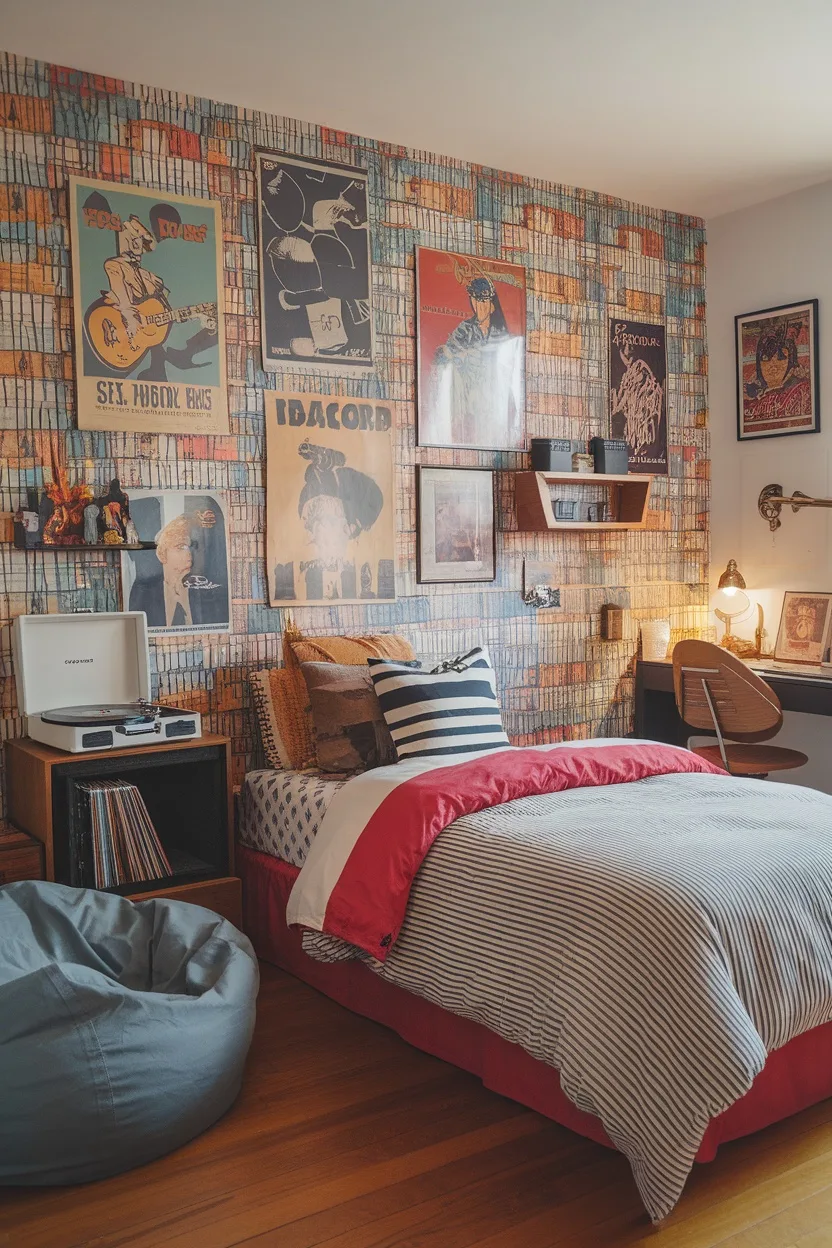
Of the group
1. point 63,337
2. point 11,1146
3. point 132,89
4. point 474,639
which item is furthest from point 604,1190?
point 132,89

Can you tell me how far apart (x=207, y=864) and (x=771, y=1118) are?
1790 millimetres

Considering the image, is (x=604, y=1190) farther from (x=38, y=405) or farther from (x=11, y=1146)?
(x=38, y=405)

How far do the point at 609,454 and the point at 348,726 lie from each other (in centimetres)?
184

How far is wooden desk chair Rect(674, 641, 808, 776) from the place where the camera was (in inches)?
159

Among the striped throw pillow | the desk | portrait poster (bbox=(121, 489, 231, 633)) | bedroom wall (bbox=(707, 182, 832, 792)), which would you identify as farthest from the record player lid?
bedroom wall (bbox=(707, 182, 832, 792))

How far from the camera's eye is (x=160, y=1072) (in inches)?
90.0

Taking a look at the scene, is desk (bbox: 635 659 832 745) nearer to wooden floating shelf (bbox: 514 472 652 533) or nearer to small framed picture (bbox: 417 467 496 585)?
wooden floating shelf (bbox: 514 472 652 533)

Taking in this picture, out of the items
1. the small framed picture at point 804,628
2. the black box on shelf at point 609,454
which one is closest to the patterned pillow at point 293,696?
the black box on shelf at point 609,454

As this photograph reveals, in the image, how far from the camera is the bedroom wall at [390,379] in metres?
3.39

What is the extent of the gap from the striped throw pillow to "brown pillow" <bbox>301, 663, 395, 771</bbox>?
0.06 meters

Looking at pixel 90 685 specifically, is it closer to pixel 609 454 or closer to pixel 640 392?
pixel 609 454

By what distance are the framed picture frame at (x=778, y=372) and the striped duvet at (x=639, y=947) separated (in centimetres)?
244

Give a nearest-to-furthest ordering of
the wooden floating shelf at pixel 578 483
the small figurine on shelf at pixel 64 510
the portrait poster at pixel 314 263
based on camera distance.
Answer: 1. the small figurine on shelf at pixel 64 510
2. the portrait poster at pixel 314 263
3. the wooden floating shelf at pixel 578 483

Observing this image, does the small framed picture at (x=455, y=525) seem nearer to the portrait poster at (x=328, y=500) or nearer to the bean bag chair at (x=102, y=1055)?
the portrait poster at (x=328, y=500)
